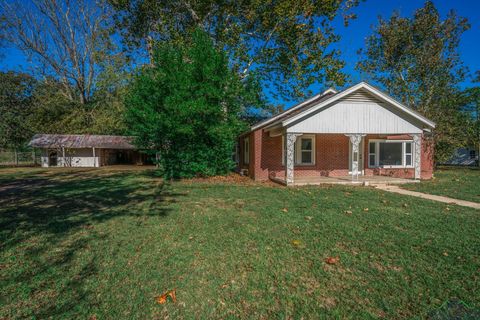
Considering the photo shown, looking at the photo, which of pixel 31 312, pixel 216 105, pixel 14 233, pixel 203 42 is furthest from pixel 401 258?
pixel 203 42

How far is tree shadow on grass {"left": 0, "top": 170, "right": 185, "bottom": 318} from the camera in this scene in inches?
113

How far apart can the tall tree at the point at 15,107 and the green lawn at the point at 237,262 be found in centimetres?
3493

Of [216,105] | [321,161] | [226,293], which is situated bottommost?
[226,293]

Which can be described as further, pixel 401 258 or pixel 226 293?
pixel 401 258

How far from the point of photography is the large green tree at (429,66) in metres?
20.0

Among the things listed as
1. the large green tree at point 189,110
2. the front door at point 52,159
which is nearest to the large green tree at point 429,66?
the large green tree at point 189,110

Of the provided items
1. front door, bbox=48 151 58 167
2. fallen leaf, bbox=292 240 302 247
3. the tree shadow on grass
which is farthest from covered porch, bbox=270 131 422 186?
front door, bbox=48 151 58 167

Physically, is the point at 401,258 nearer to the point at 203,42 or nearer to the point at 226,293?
the point at 226,293

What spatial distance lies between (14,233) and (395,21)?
89.1ft

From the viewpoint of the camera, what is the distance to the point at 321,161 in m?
14.4

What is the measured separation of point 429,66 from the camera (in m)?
20.5

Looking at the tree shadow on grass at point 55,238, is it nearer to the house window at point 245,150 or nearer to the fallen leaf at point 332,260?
the fallen leaf at point 332,260

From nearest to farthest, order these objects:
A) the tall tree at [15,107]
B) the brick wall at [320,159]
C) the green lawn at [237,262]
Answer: the green lawn at [237,262]
the brick wall at [320,159]
the tall tree at [15,107]

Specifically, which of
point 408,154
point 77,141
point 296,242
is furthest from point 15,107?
point 408,154
